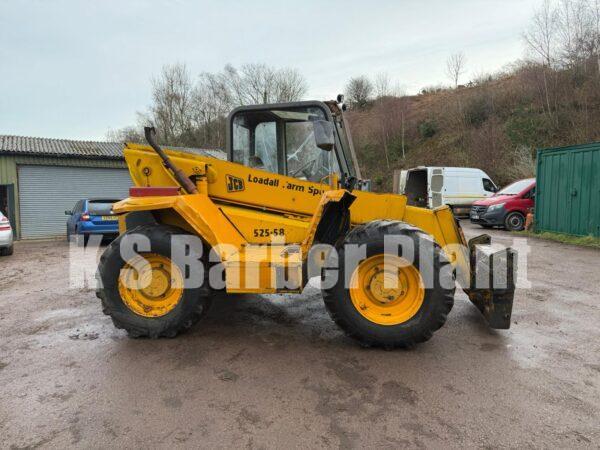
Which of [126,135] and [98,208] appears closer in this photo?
[98,208]

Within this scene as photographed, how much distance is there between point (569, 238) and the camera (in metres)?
11.0

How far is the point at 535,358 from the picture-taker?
3.61m

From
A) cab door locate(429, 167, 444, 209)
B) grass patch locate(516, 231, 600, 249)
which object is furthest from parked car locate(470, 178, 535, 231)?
cab door locate(429, 167, 444, 209)

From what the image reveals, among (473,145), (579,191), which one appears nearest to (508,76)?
(473,145)

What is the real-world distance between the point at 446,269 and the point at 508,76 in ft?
119

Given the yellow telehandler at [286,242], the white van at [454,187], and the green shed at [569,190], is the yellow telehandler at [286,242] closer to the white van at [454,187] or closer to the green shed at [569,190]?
the green shed at [569,190]

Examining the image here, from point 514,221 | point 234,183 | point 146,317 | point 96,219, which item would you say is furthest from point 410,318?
point 514,221

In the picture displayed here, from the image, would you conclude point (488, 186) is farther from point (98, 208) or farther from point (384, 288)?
point (384, 288)

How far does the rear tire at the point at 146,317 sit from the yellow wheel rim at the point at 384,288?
58.3 inches

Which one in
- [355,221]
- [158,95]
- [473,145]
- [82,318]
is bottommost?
[82,318]

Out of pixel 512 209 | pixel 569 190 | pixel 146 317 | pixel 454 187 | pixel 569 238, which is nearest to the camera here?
pixel 146 317

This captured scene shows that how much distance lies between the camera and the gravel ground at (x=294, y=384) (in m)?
2.54

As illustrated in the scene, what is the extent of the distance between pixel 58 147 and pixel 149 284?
680 inches

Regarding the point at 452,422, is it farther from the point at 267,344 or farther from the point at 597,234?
the point at 597,234
